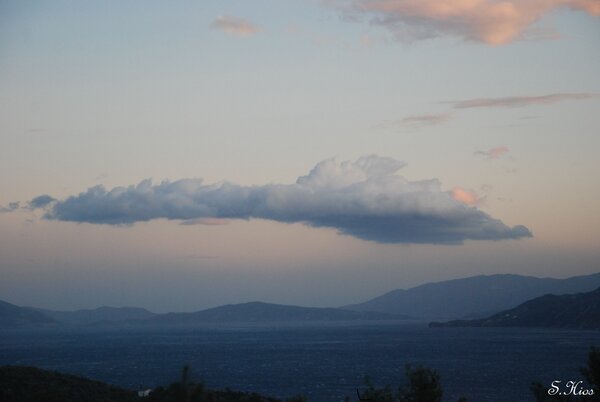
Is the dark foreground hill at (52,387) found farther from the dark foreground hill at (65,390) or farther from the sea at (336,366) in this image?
the sea at (336,366)

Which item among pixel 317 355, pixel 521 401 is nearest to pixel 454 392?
pixel 521 401

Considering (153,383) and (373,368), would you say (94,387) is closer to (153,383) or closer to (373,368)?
(153,383)

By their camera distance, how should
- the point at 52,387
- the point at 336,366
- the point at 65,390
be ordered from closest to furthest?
the point at 52,387 < the point at 65,390 < the point at 336,366

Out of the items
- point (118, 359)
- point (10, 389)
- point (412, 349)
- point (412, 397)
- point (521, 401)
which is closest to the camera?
point (412, 397)

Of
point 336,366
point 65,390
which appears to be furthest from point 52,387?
point 336,366

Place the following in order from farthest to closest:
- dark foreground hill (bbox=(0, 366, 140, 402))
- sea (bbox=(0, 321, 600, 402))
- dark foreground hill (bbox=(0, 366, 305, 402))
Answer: sea (bbox=(0, 321, 600, 402)) < dark foreground hill (bbox=(0, 366, 140, 402)) < dark foreground hill (bbox=(0, 366, 305, 402))

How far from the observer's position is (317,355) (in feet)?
406

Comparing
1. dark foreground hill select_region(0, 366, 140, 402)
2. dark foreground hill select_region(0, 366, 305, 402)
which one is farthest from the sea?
dark foreground hill select_region(0, 366, 140, 402)

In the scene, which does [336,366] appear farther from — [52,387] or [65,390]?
[52,387]

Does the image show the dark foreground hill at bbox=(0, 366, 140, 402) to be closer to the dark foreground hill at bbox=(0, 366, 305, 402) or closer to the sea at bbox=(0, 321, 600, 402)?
the dark foreground hill at bbox=(0, 366, 305, 402)

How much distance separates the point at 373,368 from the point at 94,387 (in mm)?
49422

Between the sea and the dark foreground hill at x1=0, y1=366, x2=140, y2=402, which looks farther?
the sea

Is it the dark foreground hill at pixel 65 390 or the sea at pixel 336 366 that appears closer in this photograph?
the dark foreground hill at pixel 65 390

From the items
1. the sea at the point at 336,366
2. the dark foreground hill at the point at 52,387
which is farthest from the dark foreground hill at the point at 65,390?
the sea at the point at 336,366
